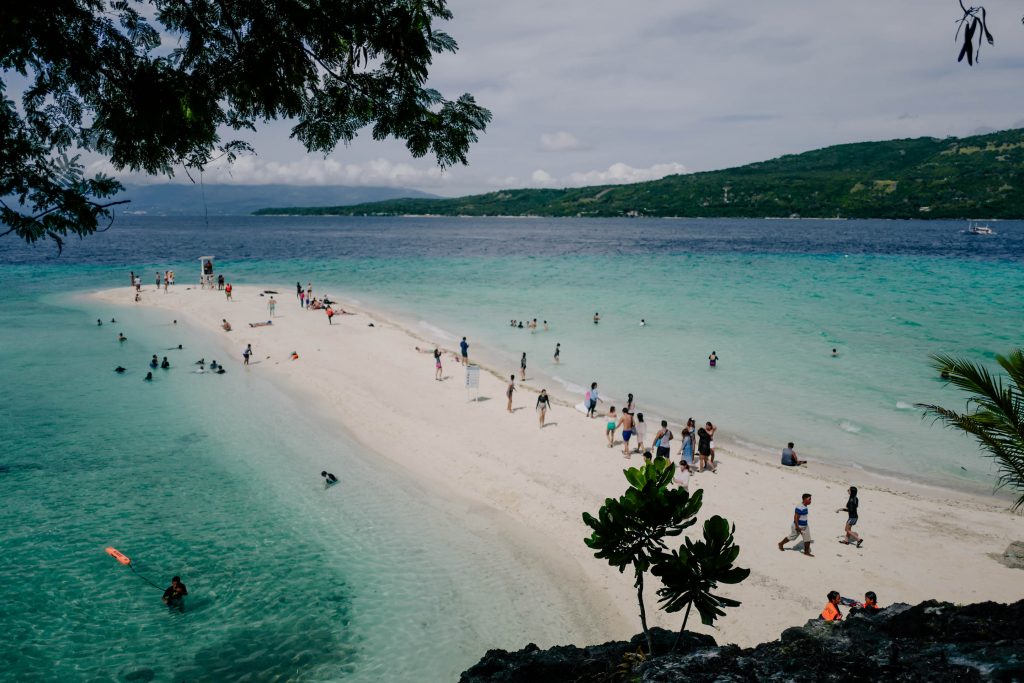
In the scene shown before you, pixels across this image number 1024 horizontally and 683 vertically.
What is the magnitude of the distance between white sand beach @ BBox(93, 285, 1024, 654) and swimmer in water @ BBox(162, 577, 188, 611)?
687 centimetres

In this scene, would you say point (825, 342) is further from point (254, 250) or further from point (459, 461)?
point (254, 250)

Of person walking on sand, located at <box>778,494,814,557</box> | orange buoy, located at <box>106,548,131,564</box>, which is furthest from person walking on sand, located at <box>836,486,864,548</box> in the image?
orange buoy, located at <box>106,548,131,564</box>

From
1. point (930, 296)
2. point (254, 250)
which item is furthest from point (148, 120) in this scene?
point (254, 250)

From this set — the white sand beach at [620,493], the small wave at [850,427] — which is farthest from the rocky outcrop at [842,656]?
the small wave at [850,427]

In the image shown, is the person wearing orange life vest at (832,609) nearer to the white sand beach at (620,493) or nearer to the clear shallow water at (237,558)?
the white sand beach at (620,493)

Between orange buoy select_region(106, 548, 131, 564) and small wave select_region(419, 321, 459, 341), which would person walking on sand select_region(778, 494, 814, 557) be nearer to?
orange buoy select_region(106, 548, 131, 564)

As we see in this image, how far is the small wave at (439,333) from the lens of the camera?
36.6 metres

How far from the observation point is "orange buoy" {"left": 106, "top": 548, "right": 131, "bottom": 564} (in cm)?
1302

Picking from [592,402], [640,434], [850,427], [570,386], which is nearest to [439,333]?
[570,386]

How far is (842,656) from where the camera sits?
4418 mm

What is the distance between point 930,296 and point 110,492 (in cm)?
6355

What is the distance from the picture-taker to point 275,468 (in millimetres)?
18016

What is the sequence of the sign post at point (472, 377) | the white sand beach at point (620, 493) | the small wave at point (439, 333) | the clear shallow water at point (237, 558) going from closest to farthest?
the clear shallow water at point (237, 558) → the white sand beach at point (620, 493) → the sign post at point (472, 377) → the small wave at point (439, 333)

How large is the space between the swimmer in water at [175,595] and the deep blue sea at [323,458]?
259 mm
